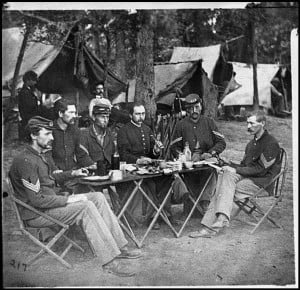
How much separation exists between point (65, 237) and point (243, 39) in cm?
270

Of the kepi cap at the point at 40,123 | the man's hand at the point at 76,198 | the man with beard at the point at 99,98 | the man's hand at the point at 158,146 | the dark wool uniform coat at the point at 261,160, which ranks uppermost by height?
the man with beard at the point at 99,98

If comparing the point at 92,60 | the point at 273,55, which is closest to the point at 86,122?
the point at 92,60

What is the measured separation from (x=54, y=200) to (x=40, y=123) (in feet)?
2.47

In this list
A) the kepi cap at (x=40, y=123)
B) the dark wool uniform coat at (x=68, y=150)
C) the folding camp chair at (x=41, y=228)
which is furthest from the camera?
the dark wool uniform coat at (x=68, y=150)

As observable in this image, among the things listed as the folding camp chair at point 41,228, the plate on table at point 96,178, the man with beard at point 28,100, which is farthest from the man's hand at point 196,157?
the man with beard at point 28,100

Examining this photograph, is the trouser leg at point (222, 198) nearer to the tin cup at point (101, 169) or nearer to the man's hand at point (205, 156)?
the man's hand at point (205, 156)

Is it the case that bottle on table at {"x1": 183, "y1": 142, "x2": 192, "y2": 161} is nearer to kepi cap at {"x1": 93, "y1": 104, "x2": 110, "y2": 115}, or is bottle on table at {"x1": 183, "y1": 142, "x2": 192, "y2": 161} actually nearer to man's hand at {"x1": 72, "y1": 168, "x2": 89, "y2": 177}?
kepi cap at {"x1": 93, "y1": 104, "x2": 110, "y2": 115}

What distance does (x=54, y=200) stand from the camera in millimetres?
4148

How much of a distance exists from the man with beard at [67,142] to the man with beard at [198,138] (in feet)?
3.11

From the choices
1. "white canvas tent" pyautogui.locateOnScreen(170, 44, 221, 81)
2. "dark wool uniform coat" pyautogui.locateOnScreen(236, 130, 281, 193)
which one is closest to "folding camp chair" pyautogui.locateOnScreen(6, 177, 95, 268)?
"dark wool uniform coat" pyautogui.locateOnScreen(236, 130, 281, 193)

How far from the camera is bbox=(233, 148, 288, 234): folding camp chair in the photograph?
4.65 metres

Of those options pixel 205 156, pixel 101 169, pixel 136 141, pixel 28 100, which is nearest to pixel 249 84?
pixel 205 156

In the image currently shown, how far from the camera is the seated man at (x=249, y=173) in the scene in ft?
15.2

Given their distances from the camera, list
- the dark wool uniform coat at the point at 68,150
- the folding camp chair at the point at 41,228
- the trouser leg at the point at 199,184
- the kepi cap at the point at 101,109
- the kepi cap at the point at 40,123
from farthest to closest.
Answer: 1. the trouser leg at the point at 199,184
2. the kepi cap at the point at 101,109
3. the dark wool uniform coat at the point at 68,150
4. the kepi cap at the point at 40,123
5. the folding camp chair at the point at 41,228
